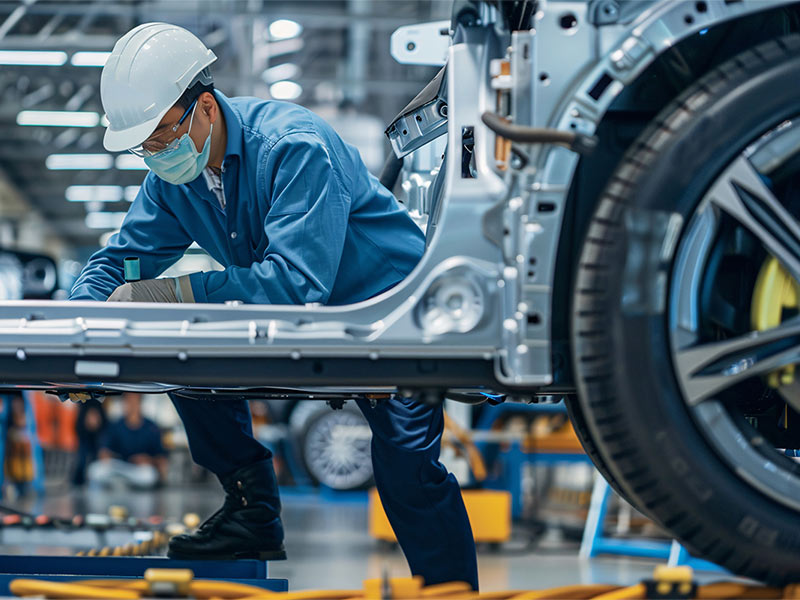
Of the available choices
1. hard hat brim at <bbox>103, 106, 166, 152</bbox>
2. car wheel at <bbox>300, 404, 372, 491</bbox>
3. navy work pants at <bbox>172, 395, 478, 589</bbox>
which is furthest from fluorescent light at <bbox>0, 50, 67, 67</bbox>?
navy work pants at <bbox>172, 395, 478, 589</bbox>

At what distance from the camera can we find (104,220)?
20.9 metres

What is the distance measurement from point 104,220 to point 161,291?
20023mm

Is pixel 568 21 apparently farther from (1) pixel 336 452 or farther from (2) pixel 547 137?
(1) pixel 336 452

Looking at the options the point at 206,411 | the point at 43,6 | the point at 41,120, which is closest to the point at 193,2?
the point at 43,6

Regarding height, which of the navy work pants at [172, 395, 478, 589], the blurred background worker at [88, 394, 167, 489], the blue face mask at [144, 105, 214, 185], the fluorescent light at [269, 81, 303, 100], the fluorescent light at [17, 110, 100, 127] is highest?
the fluorescent light at [269, 81, 303, 100]

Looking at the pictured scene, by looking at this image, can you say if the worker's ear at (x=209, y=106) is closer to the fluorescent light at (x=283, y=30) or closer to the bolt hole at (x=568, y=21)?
the bolt hole at (x=568, y=21)

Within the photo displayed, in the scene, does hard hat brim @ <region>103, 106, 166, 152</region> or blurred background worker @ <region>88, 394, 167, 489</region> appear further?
blurred background worker @ <region>88, 394, 167, 489</region>

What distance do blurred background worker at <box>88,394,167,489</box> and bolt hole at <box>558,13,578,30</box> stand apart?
10458mm

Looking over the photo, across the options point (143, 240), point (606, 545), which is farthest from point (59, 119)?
point (143, 240)

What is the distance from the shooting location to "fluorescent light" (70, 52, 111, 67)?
34.7 ft

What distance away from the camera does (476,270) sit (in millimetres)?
1633

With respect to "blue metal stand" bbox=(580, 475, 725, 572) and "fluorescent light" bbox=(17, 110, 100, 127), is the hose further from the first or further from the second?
"fluorescent light" bbox=(17, 110, 100, 127)

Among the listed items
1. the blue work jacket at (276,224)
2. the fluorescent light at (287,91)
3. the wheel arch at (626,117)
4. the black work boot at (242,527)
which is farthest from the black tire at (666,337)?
the fluorescent light at (287,91)

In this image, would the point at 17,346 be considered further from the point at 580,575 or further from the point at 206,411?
the point at 580,575
